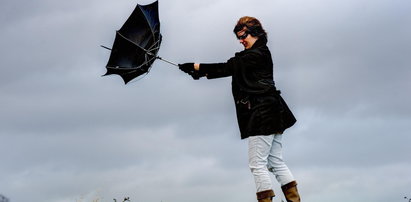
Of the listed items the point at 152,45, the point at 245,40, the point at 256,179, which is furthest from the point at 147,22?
the point at 256,179

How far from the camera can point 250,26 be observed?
22.4 feet

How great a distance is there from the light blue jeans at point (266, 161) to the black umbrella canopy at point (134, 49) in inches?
76.7

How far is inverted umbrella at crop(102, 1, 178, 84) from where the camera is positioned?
7.52m

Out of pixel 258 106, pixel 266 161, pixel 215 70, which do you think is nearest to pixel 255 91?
pixel 258 106

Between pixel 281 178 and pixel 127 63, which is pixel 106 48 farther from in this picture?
pixel 281 178

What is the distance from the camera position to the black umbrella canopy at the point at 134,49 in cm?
752

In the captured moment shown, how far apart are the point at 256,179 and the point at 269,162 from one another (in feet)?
1.33

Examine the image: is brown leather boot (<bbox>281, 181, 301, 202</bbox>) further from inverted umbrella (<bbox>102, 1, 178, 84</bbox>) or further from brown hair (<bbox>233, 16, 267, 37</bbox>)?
inverted umbrella (<bbox>102, 1, 178, 84</bbox>)

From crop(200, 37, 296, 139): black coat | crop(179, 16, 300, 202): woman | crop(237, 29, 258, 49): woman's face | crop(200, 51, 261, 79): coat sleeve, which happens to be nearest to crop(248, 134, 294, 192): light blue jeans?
crop(179, 16, 300, 202): woman

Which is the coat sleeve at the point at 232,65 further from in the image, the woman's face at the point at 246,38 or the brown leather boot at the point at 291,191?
the brown leather boot at the point at 291,191

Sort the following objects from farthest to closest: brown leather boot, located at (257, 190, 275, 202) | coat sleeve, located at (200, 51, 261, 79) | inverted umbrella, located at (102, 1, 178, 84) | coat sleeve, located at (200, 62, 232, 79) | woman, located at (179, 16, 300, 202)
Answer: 1. inverted umbrella, located at (102, 1, 178, 84)
2. coat sleeve, located at (200, 62, 232, 79)
3. coat sleeve, located at (200, 51, 261, 79)
4. woman, located at (179, 16, 300, 202)
5. brown leather boot, located at (257, 190, 275, 202)

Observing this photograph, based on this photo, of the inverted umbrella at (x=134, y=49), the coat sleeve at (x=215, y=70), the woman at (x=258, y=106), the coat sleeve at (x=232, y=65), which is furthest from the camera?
the inverted umbrella at (x=134, y=49)

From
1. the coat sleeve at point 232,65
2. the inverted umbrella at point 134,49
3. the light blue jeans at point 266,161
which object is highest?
the inverted umbrella at point 134,49

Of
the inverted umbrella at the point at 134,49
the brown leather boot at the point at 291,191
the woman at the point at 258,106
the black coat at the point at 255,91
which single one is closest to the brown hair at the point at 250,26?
the woman at the point at 258,106
